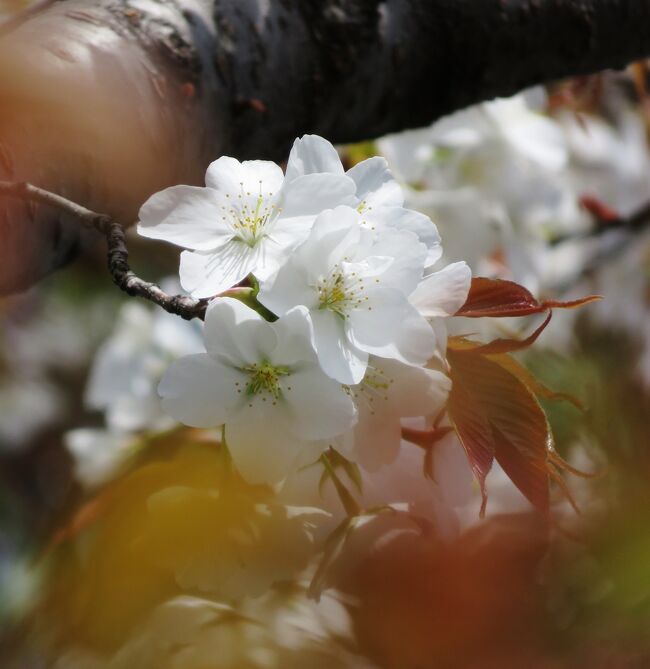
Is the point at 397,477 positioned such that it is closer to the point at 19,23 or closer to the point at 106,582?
the point at 106,582

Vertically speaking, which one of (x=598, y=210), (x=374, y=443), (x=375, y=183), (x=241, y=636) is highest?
(x=375, y=183)

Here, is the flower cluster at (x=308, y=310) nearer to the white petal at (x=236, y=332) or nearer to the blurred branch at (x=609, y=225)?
the white petal at (x=236, y=332)

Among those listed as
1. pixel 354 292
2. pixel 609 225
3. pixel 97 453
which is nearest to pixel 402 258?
pixel 354 292

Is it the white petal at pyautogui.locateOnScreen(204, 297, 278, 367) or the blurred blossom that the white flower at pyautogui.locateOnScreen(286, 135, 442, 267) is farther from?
the blurred blossom

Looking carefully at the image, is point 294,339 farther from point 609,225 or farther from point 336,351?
point 609,225

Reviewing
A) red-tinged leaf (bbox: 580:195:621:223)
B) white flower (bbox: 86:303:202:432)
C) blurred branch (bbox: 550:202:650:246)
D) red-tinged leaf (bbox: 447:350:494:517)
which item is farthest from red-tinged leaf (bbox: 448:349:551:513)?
red-tinged leaf (bbox: 580:195:621:223)


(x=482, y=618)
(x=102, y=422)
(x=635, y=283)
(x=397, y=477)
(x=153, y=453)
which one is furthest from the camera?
(x=635, y=283)

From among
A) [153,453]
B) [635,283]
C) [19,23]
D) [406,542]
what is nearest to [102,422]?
[153,453]
